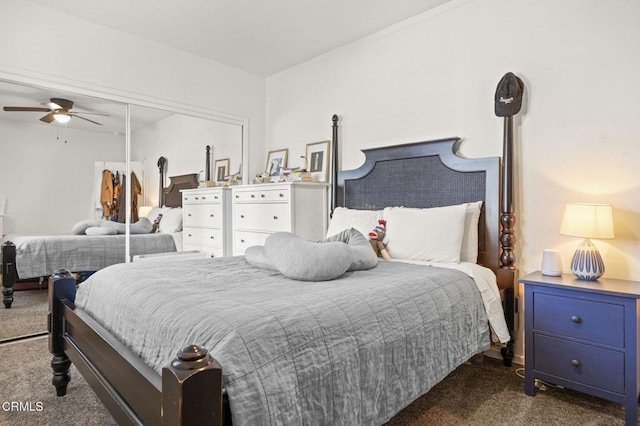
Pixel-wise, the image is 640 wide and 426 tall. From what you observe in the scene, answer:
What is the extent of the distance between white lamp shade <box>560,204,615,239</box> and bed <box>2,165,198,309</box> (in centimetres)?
332

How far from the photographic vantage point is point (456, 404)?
1.93m

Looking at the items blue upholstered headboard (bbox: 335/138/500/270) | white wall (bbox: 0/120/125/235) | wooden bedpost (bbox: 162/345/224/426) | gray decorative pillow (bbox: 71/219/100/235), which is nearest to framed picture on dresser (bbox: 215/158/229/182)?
white wall (bbox: 0/120/125/235)

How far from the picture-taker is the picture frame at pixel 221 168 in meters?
4.02

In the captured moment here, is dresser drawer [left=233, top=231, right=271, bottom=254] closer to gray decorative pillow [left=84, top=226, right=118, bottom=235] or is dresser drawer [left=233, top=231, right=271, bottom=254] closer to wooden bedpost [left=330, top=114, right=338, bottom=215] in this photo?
wooden bedpost [left=330, top=114, right=338, bottom=215]

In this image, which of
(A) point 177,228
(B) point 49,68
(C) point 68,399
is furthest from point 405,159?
(B) point 49,68

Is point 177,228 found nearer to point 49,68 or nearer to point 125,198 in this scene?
point 125,198

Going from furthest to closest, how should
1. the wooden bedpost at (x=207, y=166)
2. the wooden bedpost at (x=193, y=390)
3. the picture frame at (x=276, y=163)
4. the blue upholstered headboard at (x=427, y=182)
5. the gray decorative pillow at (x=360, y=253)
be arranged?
the picture frame at (x=276, y=163) < the wooden bedpost at (x=207, y=166) < the blue upholstered headboard at (x=427, y=182) < the gray decorative pillow at (x=360, y=253) < the wooden bedpost at (x=193, y=390)

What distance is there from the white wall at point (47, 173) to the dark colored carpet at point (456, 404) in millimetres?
1126

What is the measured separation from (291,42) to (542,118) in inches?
88.2

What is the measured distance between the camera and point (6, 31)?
2.66m

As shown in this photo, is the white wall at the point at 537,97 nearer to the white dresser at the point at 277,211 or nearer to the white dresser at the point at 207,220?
the white dresser at the point at 277,211

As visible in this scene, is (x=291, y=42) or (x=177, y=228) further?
(x=177, y=228)

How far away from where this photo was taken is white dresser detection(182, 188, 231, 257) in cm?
380

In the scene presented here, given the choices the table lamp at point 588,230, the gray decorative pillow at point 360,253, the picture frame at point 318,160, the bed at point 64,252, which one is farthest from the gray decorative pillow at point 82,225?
the table lamp at point 588,230
